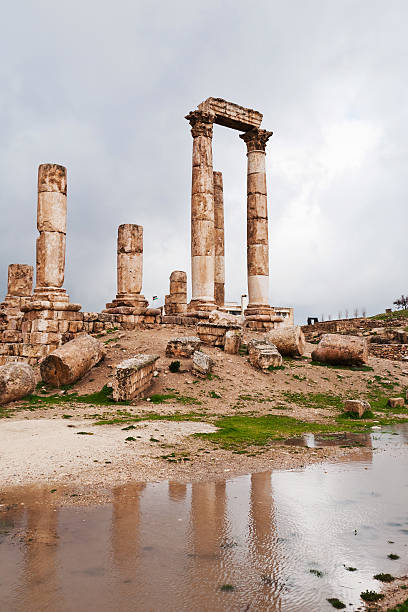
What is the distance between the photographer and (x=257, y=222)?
2269cm

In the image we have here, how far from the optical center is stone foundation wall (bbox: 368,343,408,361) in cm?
2272

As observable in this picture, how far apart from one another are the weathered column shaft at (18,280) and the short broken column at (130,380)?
632 inches

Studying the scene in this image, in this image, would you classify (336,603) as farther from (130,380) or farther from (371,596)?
(130,380)

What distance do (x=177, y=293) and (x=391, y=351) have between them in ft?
37.0

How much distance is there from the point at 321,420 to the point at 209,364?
3991 mm

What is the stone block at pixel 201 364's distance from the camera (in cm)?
1368

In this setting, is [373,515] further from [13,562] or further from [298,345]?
[298,345]

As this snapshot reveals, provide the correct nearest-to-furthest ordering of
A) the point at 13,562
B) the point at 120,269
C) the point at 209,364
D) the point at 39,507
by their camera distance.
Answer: the point at 13,562 < the point at 39,507 < the point at 209,364 < the point at 120,269

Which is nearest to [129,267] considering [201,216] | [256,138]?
[201,216]

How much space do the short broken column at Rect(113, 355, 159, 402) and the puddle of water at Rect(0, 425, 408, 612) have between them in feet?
20.4

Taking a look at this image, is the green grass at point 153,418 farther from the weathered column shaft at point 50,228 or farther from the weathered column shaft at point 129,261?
the weathered column shaft at point 129,261

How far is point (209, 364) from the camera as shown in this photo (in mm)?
14016

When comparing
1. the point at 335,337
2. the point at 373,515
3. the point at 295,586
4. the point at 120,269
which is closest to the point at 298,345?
the point at 335,337

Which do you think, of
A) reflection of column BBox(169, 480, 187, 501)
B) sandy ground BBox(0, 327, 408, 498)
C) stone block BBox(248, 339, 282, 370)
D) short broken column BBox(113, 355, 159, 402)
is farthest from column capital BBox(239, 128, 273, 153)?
reflection of column BBox(169, 480, 187, 501)
